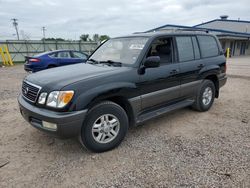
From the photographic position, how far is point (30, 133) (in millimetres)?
3508

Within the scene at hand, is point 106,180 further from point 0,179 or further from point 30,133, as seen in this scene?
point 30,133

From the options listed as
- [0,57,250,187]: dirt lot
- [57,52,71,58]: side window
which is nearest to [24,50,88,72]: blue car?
[57,52,71,58]: side window

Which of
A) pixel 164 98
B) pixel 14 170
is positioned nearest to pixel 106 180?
pixel 14 170

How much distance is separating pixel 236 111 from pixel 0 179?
4.94 meters

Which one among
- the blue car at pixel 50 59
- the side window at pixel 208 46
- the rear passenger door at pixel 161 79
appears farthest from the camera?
the blue car at pixel 50 59

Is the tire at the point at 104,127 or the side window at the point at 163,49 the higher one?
the side window at the point at 163,49

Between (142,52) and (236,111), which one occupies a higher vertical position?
(142,52)

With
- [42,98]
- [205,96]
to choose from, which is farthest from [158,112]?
[42,98]

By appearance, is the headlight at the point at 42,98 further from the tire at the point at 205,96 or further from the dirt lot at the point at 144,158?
the tire at the point at 205,96

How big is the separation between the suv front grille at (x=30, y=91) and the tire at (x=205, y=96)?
3377mm

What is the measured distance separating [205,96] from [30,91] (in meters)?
3.81

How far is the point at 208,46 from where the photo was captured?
4.43m

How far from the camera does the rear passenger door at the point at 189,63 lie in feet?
12.3

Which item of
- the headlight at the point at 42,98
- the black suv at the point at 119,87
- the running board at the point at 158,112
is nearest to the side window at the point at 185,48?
the black suv at the point at 119,87
